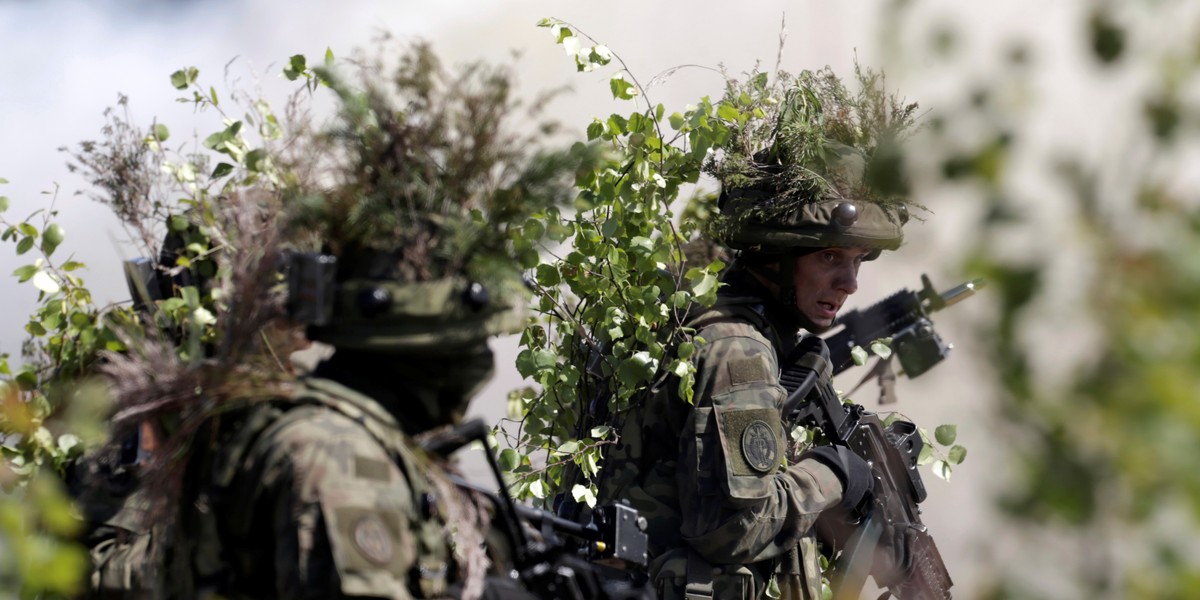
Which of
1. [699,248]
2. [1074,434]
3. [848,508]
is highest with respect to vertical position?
[699,248]

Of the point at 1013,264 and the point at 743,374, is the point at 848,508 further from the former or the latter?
the point at 1013,264

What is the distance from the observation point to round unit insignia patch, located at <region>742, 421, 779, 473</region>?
4457 millimetres

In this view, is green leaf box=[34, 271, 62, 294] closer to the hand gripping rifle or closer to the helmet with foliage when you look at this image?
the helmet with foliage

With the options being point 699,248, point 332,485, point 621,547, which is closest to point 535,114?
point 332,485

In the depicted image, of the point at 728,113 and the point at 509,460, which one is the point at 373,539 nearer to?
the point at 509,460

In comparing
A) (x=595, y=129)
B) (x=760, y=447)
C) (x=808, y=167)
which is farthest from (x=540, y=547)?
(x=595, y=129)

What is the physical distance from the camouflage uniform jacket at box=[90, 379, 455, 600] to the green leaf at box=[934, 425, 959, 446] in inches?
115

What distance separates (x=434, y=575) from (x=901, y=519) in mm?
2835

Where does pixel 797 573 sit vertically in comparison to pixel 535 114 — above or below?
below

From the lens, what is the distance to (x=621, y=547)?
3.82 meters

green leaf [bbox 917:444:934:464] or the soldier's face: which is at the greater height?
the soldier's face

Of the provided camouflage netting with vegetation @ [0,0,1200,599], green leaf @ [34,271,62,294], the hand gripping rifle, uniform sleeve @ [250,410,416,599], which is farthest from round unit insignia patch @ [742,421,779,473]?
camouflage netting with vegetation @ [0,0,1200,599]

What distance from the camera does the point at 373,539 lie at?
272 centimetres

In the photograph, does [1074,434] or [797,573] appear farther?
[797,573]
